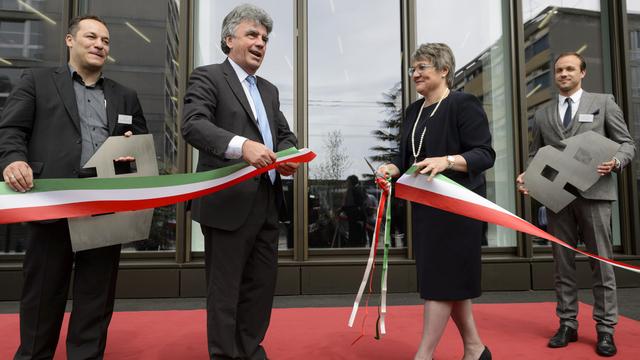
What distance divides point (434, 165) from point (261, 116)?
86 centimetres

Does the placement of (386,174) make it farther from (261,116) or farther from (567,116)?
(567,116)

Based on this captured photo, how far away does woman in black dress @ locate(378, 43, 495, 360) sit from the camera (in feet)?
5.97

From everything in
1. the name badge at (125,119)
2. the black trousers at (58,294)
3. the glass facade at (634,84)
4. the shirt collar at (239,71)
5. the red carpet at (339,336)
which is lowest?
the red carpet at (339,336)

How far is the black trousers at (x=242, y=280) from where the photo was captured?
1836 millimetres

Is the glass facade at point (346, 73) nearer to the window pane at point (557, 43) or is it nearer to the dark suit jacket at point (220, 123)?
the window pane at point (557, 43)

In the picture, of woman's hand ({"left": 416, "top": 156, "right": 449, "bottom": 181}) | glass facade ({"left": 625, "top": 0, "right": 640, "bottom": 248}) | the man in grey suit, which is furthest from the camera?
glass facade ({"left": 625, "top": 0, "right": 640, "bottom": 248})

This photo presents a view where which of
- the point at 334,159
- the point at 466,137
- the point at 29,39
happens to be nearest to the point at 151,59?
the point at 29,39

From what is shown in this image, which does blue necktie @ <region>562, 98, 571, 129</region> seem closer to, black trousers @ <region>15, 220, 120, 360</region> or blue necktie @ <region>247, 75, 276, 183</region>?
blue necktie @ <region>247, 75, 276, 183</region>

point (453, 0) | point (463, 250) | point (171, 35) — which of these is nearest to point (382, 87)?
point (453, 0)

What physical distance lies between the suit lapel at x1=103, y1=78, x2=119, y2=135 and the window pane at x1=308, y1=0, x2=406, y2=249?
9.27ft

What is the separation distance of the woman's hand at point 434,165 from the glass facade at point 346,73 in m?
2.74

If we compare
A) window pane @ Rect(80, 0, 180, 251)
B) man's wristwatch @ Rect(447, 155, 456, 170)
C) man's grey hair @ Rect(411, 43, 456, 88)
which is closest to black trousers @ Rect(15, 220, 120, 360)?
man's wristwatch @ Rect(447, 155, 456, 170)

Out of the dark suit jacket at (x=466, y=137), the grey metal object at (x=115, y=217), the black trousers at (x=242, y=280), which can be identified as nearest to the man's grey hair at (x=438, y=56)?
the dark suit jacket at (x=466, y=137)

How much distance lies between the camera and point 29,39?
176 inches
